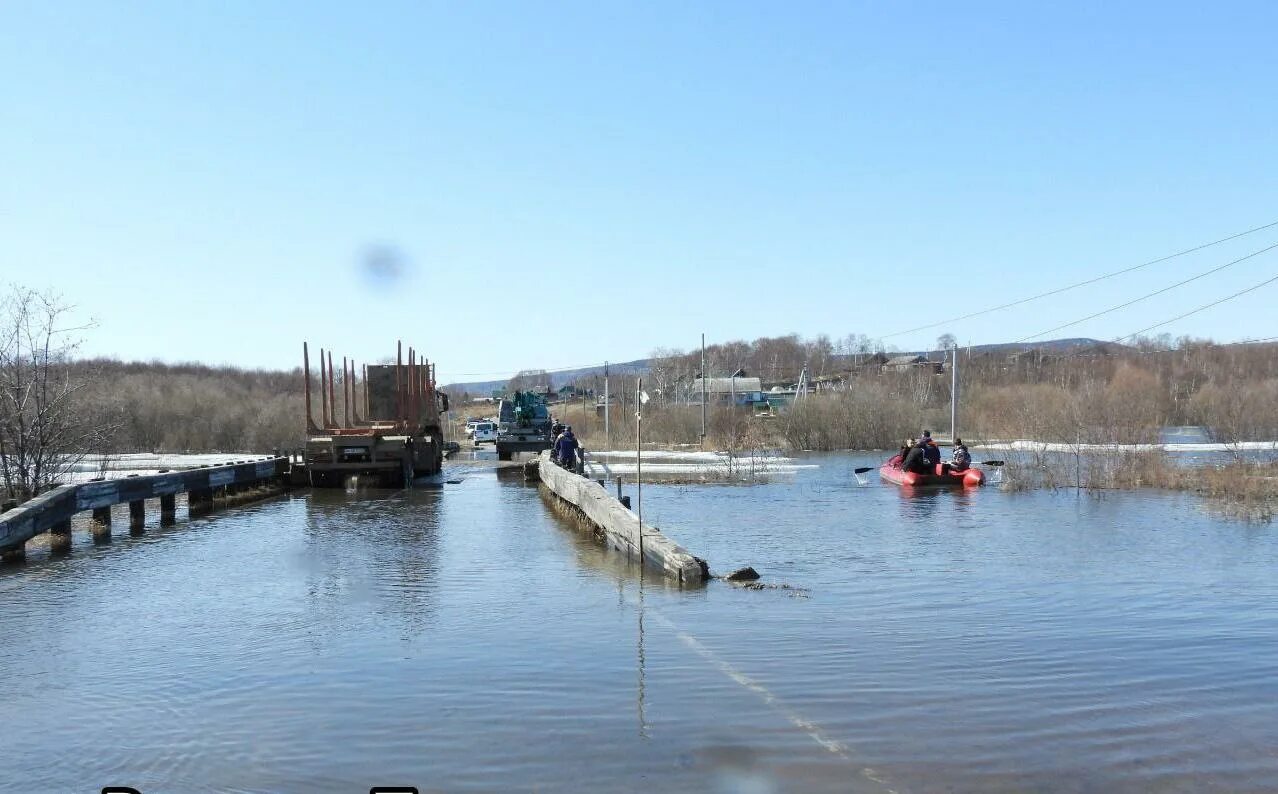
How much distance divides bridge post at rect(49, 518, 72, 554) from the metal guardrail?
0.12 metres

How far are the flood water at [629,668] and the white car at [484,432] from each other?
5142 centimetres

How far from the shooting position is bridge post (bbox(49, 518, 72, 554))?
1614cm

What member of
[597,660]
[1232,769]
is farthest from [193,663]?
[1232,769]

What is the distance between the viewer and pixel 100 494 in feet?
58.8

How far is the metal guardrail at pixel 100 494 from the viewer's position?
14.8 meters

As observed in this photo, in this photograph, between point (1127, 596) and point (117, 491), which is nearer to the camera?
point (1127, 596)

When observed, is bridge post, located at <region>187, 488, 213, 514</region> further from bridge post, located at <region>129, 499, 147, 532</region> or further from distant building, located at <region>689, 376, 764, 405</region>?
distant building, located at <region>689, 376, 764, 405</region>

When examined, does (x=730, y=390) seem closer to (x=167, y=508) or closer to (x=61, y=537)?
(x=167, y=508)

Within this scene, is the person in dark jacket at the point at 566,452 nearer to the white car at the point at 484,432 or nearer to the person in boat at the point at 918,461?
the person in boat at the point at 918,461

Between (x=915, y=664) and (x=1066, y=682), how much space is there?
44.6 inches

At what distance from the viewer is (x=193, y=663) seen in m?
8.95

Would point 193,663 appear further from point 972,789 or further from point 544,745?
point 972,789

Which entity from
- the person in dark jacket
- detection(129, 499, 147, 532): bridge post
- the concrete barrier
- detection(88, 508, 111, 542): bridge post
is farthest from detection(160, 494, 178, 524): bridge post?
the person in dark jacket

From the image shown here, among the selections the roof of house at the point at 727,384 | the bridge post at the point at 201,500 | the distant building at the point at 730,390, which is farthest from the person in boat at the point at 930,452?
the roof of house at the point at 727,384
